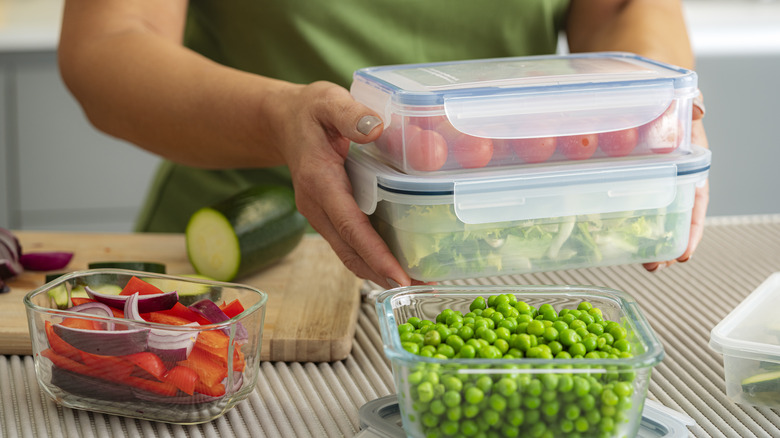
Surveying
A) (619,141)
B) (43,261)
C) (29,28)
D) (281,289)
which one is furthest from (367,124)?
(29,28)

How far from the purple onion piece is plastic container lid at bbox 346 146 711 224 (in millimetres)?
550

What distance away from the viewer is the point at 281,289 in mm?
1203

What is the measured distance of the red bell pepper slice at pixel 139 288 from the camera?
2.93 feet

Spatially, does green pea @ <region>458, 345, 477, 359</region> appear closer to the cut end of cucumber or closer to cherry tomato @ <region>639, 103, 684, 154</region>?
cherry tomato @ <region>639, 103, 684, 154</region>

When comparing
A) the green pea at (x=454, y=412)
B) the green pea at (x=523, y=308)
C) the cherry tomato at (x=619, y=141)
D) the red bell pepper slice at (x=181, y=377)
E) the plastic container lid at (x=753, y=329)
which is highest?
the cherry tomato at (x=619, y=141)

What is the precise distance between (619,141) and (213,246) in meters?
0.63

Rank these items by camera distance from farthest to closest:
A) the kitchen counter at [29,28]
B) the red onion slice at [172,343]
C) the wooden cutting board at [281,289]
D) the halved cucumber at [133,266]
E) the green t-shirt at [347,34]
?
1. the kitchen counter at [29,28]
2. the green t-shirt at [347,34]
3. the halved cucumber at [133,266]
4. the wooden cutting board at [281,289]
5. the red onion slice at [172,343]

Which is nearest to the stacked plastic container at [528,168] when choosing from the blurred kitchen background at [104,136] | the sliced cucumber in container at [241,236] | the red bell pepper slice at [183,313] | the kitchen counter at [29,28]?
the red bell pepper slice at [183,313]

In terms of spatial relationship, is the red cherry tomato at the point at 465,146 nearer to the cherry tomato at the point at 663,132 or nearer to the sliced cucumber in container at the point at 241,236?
the cherry tomato at the point at 663,132

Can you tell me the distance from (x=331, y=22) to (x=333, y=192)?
0.61 meters

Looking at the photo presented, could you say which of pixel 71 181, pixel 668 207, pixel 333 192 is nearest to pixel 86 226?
pixel 71 181

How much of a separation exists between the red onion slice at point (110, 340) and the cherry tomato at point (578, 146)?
464mm

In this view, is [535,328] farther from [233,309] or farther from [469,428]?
[233,309]

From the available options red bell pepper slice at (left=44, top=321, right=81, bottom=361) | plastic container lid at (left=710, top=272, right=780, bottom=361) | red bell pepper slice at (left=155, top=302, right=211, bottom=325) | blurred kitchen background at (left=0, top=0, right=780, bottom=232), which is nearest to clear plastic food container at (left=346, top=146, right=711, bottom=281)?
plastic container lid at (left=710, top=272, right=780, bottom=361)
